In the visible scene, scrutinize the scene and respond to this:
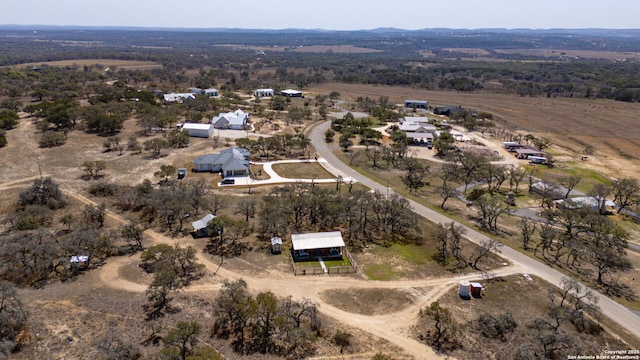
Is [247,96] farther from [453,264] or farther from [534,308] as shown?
[534,308]

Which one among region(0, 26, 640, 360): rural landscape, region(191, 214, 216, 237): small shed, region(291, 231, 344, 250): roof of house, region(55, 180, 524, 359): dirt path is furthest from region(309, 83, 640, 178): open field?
region(191, 214, 216, 237): small shed

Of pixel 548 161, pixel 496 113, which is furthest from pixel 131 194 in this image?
pixel 496 113

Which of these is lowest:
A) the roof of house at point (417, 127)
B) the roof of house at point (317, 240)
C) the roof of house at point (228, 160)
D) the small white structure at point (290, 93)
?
the roof of house at point (317, 240)

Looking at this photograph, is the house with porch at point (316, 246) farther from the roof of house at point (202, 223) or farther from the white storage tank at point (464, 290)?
the white storage tank at point (464, 290)

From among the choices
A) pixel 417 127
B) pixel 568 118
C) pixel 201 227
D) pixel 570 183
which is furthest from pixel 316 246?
pixel 568 118

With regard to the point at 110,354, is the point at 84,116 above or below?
above

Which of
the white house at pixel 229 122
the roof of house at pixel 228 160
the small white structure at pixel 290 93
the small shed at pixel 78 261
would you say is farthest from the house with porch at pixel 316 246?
the small white structure at pixel 290 93

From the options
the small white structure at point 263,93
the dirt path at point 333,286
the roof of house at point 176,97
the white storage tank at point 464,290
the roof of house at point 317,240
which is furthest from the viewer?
the small white structure at point 263,93
